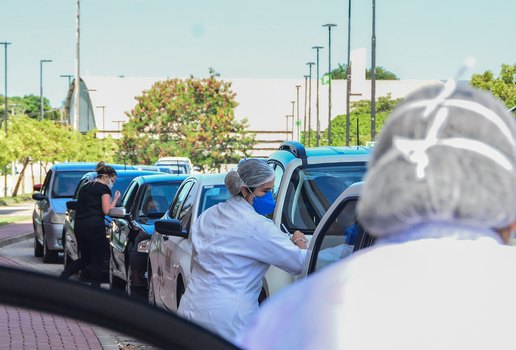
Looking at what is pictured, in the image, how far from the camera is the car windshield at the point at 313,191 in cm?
953

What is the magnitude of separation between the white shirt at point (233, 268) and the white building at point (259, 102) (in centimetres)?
12143

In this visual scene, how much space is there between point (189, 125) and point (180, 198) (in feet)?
247

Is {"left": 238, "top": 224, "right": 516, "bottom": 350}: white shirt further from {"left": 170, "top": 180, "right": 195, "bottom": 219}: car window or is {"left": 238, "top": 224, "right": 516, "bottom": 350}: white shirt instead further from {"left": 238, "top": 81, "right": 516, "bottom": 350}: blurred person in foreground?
{"left": 170, "top": 180, "right": 195, "bottom": 219}: car window

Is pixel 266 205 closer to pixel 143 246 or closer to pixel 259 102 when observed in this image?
pixel 143 246

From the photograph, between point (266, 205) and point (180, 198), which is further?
point (180, 198)

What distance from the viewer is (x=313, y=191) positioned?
9.76m

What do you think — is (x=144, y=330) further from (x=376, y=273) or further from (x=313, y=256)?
(x=313, y=256)

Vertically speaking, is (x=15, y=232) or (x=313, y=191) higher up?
(x=313, y=191)

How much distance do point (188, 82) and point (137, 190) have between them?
2759 inches

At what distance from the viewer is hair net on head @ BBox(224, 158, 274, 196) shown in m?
7.18

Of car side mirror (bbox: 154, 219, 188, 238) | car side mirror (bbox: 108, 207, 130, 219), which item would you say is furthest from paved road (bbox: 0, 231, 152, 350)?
car side mirror (bbox: 108, 207, 130, 219)

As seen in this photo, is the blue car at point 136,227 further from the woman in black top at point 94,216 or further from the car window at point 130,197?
the woman in black top at point 94,216

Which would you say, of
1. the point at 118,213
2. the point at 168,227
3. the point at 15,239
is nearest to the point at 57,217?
the point at 118,213

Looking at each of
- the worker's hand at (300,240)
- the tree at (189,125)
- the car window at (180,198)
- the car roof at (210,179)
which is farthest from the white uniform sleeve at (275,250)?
the tree at (189,125)
